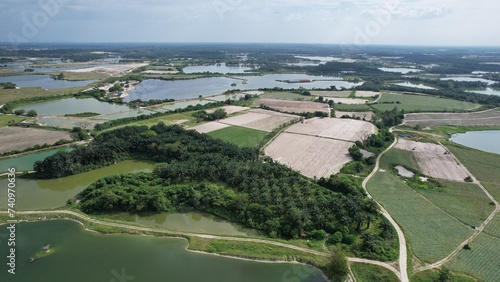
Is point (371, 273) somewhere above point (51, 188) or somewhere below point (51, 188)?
below

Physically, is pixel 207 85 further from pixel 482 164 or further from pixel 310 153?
pixel 482 164

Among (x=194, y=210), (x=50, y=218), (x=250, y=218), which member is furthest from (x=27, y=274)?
(x=250, y=218)

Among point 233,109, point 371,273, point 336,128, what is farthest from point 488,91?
point 371,273

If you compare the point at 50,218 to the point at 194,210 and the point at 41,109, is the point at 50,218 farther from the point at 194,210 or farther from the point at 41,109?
the point at 41,109

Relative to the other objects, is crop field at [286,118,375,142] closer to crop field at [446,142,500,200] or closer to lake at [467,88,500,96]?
crop field at [446,142,500,200]

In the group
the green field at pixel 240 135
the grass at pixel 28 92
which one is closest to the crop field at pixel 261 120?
the green field at pixel 240 135

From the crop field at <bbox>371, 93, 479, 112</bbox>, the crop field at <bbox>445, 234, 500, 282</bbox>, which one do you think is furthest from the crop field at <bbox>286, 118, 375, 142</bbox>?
the crop field at <bbox>445, 234, 500, 282</bbox>

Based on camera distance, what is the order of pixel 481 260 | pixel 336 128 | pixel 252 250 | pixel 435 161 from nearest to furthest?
pixel 481 260 → pixel 252 250 → pixel 435 161 → pixel 336 128

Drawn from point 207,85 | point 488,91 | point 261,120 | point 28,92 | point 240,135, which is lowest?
point 240,135
